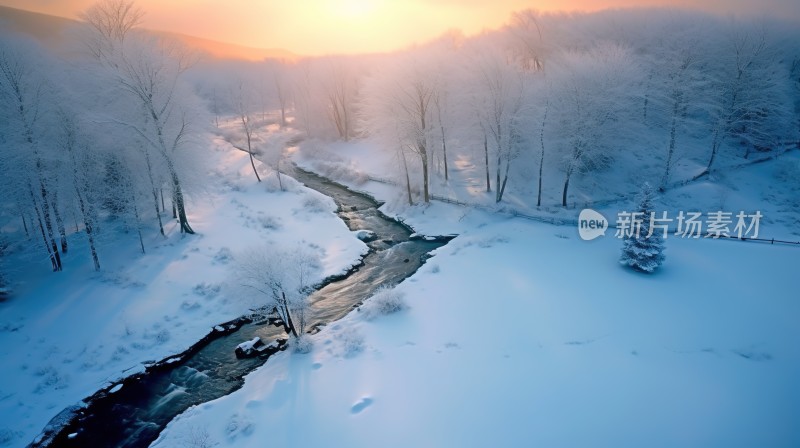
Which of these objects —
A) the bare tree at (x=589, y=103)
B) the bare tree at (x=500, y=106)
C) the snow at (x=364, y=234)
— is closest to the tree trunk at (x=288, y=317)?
the snow at (x=364, y=234)

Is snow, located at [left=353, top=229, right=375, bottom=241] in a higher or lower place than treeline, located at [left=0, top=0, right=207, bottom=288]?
lower

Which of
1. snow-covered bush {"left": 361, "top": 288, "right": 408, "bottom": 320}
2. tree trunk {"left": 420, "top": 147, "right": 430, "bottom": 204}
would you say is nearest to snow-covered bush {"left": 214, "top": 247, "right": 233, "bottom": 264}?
snow-covered bush {"left": 361, "top": 288, "right": 408, "bottom": 320}

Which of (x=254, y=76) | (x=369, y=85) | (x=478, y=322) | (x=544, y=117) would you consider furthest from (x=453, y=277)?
(x=254, y=76)

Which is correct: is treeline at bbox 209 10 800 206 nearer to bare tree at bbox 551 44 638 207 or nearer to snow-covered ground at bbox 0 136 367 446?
bare tree at bbox 551 44 638 207

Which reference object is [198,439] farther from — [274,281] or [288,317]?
[274,281]

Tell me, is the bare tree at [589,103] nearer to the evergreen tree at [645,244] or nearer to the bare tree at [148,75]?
the evergreen tree at [645,244]

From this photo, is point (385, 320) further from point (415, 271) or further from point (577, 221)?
point (577, 221)
